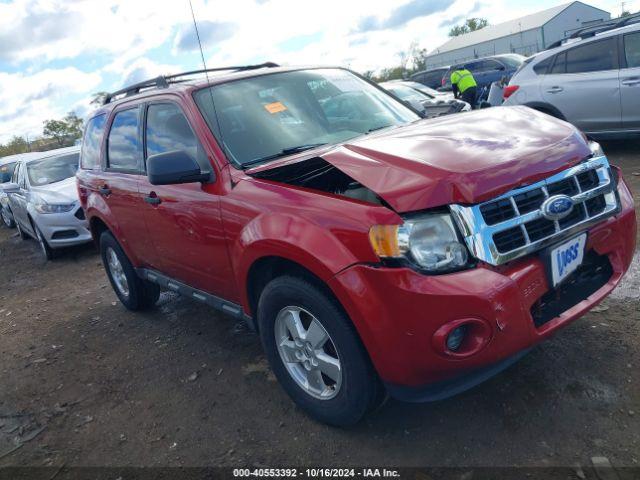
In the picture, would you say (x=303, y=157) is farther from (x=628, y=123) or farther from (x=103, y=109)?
(x=628, y=123)

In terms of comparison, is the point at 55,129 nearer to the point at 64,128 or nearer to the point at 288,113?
the point at 64,128

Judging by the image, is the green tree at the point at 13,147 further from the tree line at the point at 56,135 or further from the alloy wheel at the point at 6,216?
the alloy wheel at the point at 6,216

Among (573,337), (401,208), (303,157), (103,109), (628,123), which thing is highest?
(103,109)

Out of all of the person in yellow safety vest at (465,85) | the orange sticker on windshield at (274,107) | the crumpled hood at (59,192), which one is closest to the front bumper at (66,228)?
the crumpled hood at (59,192)

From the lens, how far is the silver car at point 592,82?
7.20 metres

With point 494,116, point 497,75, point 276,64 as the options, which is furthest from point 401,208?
point 497,75

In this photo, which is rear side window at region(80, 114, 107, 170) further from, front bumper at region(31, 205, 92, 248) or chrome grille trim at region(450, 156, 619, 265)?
chrome grille trim at region(450, 156, 619, 265)

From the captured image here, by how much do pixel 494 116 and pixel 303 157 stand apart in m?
1.10

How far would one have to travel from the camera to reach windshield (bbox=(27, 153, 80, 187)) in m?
9.02

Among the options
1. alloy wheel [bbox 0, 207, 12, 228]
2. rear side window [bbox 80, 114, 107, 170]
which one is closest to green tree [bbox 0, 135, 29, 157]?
alloy wheel [bbox 0, 207, 12, 228]

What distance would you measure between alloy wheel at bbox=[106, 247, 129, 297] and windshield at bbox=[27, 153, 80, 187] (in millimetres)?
4371

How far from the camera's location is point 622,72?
23.7 feet

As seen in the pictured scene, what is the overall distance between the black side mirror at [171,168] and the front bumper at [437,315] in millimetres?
1178

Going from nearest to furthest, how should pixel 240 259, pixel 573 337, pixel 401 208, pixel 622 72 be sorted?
pixel 401 208 → pixel 240 259 → pixel 573 337 → pixel 622 72
